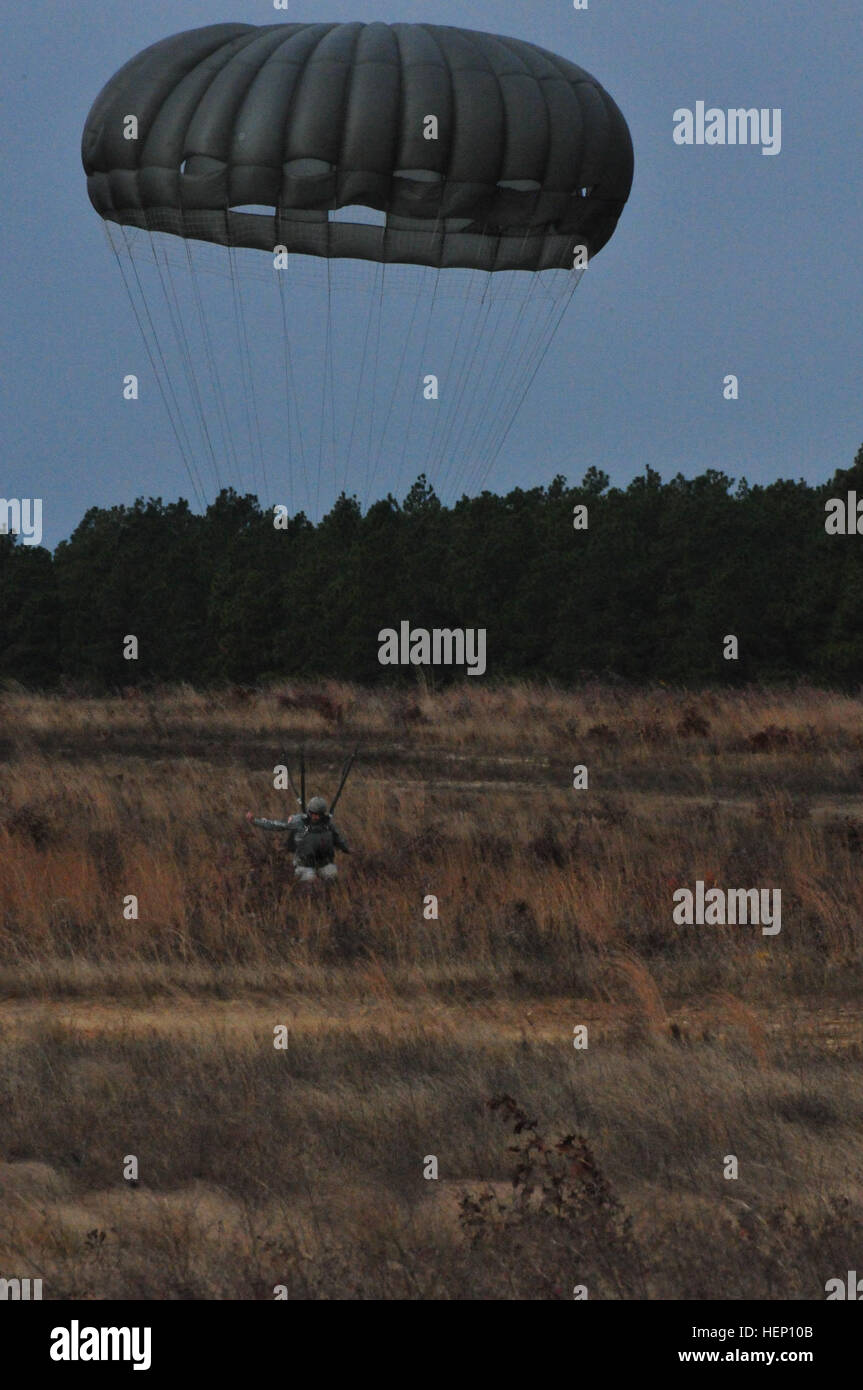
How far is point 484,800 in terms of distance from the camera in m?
18.9

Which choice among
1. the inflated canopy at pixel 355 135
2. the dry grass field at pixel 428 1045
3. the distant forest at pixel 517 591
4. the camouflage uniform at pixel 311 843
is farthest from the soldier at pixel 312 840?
the distant forest at pixel 517 591

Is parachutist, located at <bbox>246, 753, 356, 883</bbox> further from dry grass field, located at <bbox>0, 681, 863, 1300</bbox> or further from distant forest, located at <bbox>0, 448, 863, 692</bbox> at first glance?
distant forest, located at <bbox>0, 448, 863, 692</bbox>

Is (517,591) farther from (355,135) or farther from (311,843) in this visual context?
(311,843)

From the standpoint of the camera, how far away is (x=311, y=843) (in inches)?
493

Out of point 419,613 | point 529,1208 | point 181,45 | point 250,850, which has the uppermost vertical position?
point 181,45

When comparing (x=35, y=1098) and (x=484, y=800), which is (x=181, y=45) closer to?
(x=484, y=800)

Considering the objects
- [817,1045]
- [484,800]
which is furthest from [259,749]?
[817,1045]

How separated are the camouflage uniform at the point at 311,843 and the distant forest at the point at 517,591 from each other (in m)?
23.7

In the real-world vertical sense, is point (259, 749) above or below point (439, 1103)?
above

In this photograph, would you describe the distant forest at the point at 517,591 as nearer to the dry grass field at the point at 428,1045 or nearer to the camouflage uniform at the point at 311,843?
the dry grass field at the point at 428,1045

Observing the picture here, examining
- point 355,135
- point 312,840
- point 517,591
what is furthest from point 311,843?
point 517,591

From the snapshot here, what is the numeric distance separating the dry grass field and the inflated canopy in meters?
7.30

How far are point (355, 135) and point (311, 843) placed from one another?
8.99m

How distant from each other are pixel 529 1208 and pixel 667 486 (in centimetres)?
4121
